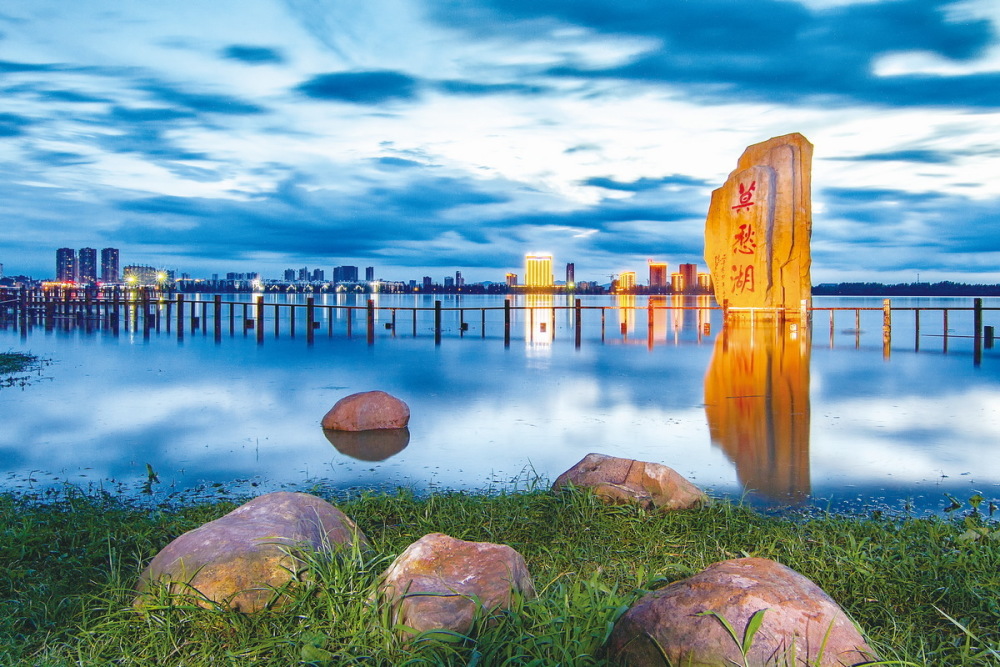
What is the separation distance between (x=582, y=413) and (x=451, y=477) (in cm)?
366

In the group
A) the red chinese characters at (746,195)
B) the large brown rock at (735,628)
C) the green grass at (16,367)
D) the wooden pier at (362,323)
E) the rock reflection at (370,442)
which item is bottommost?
the rock reflection at (370,442)

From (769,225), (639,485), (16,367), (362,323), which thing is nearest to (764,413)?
(639,485)

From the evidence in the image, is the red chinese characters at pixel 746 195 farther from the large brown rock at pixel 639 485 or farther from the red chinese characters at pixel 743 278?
the large brown rock at pixel 639 485

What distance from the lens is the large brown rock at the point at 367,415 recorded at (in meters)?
7.99

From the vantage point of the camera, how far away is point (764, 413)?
9297 mm

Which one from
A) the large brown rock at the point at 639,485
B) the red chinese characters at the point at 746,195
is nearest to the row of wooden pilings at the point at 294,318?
the red chinese characters at the point at 746,195

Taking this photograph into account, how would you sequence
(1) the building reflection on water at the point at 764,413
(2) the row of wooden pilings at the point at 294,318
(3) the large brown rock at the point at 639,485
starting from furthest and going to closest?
1. (2) the row of wooden pilings at the point at 294,318
2. (1) the building reflection on water at the point at 764,413
3. (3) the large brown rock at the point at 639,485

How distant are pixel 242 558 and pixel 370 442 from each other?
4.43 m

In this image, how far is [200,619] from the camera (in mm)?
2914

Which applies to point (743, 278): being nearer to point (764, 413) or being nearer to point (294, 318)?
point (764, 413)

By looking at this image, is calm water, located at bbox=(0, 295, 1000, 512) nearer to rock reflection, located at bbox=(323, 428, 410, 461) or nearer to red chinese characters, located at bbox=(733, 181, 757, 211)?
rock reflection, located at bbox=(323, 428, 410, 461)

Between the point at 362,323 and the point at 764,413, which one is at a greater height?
the point at 362,323

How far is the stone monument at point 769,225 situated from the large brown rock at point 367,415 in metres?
17.6

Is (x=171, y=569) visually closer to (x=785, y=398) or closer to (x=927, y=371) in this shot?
(x=785, y=398)
